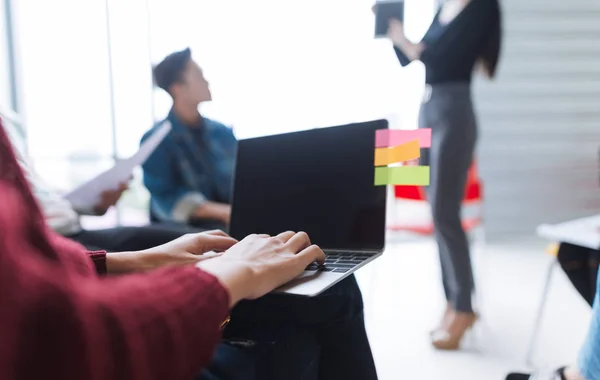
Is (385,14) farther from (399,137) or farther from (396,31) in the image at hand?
(399,137)

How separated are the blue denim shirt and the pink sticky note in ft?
2.79

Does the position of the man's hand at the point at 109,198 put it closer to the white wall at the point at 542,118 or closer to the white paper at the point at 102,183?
the white paper at the point at 102,183

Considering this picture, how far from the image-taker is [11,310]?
0.28 metres

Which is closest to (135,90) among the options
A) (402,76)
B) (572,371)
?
(402,76)

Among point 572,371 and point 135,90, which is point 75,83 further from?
point 572,371

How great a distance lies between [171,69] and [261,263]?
1.35 metres

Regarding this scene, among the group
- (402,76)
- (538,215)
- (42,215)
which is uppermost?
(402,76)

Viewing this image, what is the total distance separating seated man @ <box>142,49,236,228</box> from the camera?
1513 mm

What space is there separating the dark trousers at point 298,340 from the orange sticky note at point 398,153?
0.19 m

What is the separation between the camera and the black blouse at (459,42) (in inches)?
49.6

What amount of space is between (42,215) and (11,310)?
0.12m

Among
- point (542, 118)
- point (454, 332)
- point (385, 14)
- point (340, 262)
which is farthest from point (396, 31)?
point (542, 118)

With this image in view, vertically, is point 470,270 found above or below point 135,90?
below

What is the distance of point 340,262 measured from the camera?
25.8 inches
